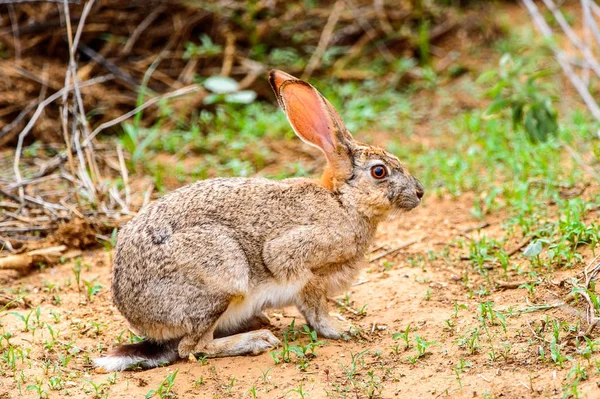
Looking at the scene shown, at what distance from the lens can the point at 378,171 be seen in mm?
5043

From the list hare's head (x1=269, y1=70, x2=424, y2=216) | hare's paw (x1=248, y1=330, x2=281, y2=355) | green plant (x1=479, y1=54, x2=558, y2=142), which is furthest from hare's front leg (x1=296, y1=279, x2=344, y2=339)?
green plant (x1=479, y1=54, x2=558, y2=142)

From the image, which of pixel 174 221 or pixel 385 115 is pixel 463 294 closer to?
pixel 174 221

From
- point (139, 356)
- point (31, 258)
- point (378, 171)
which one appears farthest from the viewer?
point (31, 258)

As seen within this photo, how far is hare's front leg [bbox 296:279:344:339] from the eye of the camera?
4902 mm

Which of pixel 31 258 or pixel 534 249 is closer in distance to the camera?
pixel 534 249

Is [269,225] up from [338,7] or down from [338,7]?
down

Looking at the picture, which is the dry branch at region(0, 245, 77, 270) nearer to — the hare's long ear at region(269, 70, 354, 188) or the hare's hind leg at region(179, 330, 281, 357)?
the hare's hind leg at region(179, 330, 281, 357)

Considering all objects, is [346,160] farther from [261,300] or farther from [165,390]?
[165,390]

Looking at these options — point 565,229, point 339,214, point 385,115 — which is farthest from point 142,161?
point 565,229

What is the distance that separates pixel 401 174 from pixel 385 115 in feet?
13.6

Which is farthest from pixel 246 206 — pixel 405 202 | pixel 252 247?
pixel 405 202

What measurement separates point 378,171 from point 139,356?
1.84 m

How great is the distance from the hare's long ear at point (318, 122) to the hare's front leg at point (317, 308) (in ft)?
2.25

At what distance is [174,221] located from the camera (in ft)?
15.6
